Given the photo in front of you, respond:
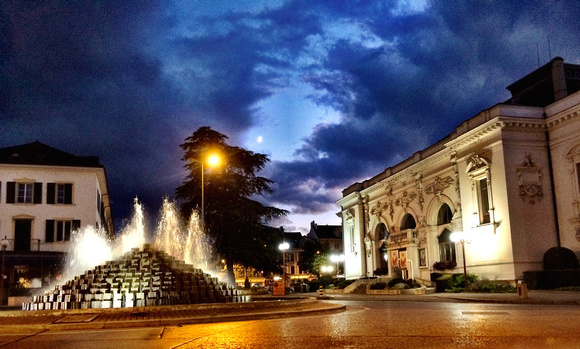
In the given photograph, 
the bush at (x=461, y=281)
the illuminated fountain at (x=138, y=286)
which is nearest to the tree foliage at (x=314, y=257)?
the bush at (x=461, y=281)

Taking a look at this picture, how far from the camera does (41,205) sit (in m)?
44.7

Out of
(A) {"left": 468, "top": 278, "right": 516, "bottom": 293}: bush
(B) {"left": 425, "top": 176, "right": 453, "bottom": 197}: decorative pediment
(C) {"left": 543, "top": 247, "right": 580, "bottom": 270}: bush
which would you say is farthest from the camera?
(B) {"left": 425, "top": 176, "right": 453, "bottom": 197}: decorative pediment

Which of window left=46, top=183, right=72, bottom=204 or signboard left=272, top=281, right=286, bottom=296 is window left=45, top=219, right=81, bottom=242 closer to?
window left=46, top=183, right=72, bottom=204

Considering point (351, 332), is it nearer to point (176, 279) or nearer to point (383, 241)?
point (176, 279)

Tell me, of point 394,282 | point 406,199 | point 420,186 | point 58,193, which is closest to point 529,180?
point 394,282

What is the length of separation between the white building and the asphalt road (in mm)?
21170

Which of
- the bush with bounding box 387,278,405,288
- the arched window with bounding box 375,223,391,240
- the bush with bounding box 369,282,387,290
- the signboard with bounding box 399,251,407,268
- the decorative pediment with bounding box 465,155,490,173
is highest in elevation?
the decorative pediment with bounding box 465,155,490,173

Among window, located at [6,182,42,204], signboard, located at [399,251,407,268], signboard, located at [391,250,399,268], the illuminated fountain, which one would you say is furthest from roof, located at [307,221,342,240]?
the illuminated fountain

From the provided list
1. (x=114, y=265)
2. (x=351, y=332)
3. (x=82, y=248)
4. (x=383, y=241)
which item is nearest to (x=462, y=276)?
(x=383, y=241)

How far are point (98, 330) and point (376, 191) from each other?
48314 millimetres

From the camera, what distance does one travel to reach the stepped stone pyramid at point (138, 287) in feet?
58.0

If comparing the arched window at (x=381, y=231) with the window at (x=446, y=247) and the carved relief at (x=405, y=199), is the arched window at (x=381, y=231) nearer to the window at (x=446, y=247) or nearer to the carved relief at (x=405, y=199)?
the carved relief at (x=405, y=199)

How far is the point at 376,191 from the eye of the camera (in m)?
59.6

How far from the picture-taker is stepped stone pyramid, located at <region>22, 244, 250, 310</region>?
696 inches
